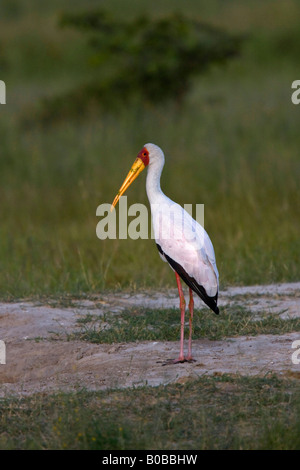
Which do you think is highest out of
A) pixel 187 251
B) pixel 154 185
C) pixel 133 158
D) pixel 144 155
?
pixel 133 158

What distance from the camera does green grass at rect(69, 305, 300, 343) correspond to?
4957mm

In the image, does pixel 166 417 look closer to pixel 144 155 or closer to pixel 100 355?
pixel 100 355

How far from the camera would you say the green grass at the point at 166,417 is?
3.42 meters

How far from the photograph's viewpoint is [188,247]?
4621mm

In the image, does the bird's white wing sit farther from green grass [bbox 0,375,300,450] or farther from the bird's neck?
green grass [bbox 0,375,300,450]

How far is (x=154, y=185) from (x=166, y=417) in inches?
64.5

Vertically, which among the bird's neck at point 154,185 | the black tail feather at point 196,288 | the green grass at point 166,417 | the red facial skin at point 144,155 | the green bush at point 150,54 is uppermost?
the green bush at point 150,54

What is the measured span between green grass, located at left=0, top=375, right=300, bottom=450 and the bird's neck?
1230 millimetres

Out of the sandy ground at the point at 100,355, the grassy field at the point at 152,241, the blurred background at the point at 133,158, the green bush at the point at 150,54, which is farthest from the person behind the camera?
the green bush at the point at 150,54

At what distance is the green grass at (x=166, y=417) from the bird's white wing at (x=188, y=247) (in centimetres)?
70

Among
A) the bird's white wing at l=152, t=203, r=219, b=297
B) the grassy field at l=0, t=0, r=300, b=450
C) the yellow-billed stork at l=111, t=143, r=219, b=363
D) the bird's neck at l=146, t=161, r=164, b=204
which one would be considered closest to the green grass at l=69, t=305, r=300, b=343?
the grassy field at l=0, t=0, r=300, b=450

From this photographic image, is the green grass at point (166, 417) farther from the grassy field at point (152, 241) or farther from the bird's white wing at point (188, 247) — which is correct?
the bird's white wing at point (188, 247)

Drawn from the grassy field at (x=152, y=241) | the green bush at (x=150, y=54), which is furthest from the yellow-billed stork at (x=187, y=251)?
the green bush at (x=150, y=54)

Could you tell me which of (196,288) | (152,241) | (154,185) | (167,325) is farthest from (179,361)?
(152,241)
